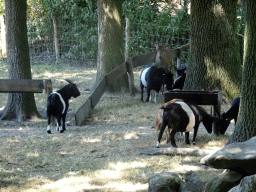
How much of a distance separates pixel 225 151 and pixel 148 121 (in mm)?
5121

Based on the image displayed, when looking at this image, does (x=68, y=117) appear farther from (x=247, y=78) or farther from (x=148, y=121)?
(x=247, y=78)

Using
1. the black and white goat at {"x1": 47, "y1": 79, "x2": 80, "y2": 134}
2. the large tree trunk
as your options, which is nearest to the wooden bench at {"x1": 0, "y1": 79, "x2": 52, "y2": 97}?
the black and white goat at {"x1": 47, "y1": 79, "x2": 80, "y2": 134}

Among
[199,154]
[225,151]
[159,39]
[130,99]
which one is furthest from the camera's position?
[159,39]

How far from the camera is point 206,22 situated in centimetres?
970

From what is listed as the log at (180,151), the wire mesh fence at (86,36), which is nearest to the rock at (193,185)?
the log at (180,151)

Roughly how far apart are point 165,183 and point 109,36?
863 cm

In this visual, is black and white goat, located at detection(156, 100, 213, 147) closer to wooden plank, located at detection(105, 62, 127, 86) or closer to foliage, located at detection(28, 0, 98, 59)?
wooden plank, located at detection(105, 62, 127, 86)

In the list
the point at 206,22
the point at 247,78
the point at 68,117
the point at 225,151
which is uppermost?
the point at 206,22

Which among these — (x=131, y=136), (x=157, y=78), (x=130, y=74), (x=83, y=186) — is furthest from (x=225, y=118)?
(x=130, y=74)

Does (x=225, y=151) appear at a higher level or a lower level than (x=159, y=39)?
lower

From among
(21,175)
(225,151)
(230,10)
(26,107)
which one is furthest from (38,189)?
(230,10)

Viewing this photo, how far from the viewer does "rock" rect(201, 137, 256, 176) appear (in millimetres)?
3879

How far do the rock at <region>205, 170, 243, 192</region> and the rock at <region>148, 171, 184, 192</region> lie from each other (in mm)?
410

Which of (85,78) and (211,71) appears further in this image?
(85,78)
